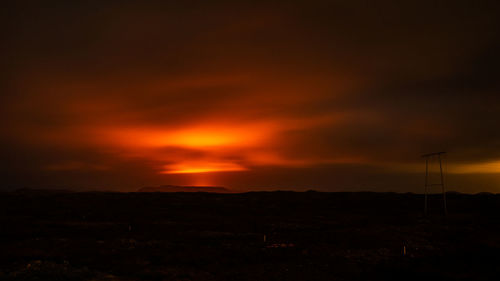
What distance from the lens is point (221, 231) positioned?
37906mm

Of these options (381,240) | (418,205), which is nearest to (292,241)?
(381,240)

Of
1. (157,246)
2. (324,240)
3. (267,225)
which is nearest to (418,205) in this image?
(267,225)

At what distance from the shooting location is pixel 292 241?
31641 mm

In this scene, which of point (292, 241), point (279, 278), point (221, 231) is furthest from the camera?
point (221, 231)

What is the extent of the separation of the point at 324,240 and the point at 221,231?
10.7 meters

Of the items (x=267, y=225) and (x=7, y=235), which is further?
(x=267, y=225)

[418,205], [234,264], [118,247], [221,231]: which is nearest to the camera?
[234,264]

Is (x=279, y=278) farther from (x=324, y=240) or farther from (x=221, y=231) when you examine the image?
(x=221, y=231)

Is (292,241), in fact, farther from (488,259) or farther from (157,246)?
(488,259)

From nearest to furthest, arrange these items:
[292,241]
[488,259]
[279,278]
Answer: [279,278]
[488,259]
[292,241]

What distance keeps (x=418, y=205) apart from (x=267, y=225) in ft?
118

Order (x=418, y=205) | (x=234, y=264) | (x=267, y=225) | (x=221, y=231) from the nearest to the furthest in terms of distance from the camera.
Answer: (x=234, y=264)
(x=221, y=231)
(x=267, y=225)
(x=418, y=205)

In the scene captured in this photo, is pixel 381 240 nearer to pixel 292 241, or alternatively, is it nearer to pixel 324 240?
pixel 324 240

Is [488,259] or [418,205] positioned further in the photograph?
[418,205]
